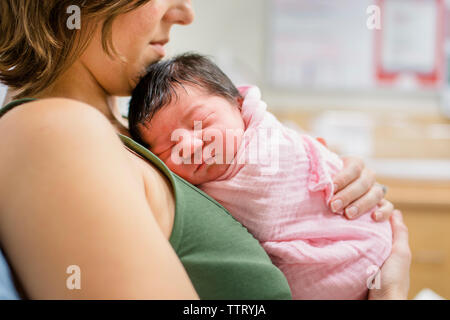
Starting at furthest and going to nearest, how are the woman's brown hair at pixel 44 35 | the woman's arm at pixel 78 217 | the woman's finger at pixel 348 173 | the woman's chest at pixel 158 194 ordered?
the woman's finger at pixel 348 173, the woman's brown hair at pixel 44 35, the woman's chest at pixel 158 194, the woman's arm at pixel 78 217

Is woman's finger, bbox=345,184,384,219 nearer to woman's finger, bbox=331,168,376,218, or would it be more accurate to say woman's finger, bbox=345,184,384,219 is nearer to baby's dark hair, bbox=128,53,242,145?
woman's finger, bbox=331,168,376,218

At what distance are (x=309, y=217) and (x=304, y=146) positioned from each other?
0.15 m

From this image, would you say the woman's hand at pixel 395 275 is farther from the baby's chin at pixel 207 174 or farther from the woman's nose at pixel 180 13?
the woman's nose at pixel 180 13

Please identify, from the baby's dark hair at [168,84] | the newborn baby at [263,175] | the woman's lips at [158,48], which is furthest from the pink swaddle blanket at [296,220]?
the woman's lips at [158,48]

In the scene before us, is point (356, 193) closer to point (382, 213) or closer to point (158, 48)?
point (382, 213)

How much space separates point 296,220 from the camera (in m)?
0.76

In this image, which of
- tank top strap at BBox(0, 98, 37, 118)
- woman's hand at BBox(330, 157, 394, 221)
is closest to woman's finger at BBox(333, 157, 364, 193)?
woman's hand at BBox(330, 157, 394, 221)

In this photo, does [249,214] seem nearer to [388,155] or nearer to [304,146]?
[304,146]

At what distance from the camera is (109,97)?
926 mm

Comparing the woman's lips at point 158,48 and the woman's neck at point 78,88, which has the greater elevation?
the woman's lips at point 158,48

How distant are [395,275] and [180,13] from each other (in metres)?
0.60

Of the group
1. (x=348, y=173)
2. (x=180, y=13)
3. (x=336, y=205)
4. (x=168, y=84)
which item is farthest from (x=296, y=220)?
(x=180, y=13)

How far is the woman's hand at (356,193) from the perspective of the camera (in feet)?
2.63

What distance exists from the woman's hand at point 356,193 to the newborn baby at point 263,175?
0.06 ft
